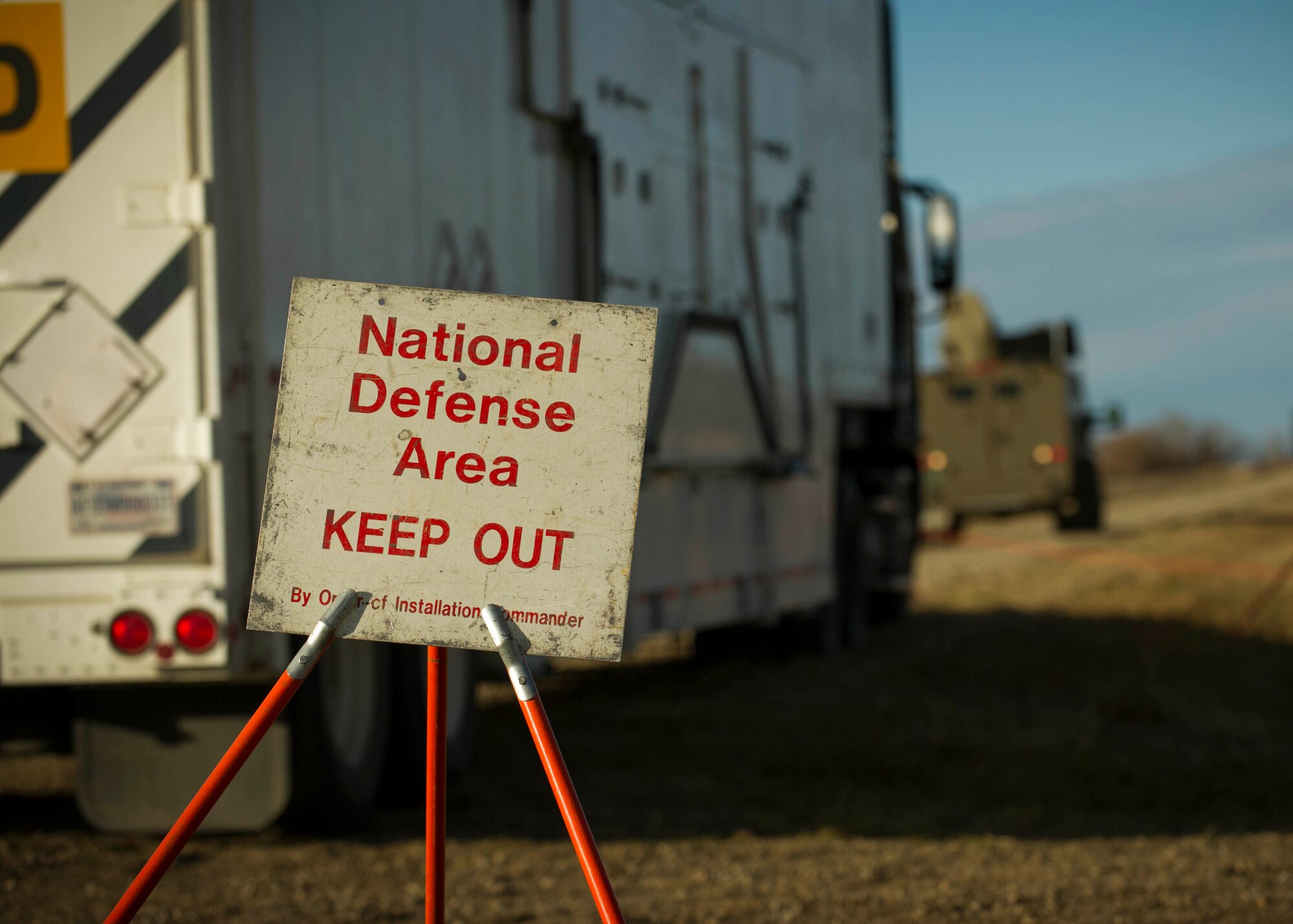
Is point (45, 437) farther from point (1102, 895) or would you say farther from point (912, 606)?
point (912, 606)

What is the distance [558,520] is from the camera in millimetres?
3318

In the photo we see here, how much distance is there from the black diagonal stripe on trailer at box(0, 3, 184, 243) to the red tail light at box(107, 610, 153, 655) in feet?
4.34

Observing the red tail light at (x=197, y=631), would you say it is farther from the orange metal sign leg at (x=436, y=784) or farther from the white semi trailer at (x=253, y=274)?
the orange metal sign leg at (x=436, y=784)

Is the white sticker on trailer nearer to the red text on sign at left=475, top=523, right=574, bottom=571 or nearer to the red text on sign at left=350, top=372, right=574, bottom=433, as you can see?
the red text on sign at left=350, top=372, right=574, bottom=433

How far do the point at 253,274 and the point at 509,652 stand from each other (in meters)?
2.61

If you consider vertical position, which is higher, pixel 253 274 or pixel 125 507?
pixel 253 274

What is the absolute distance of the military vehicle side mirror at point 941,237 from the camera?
12.0 m

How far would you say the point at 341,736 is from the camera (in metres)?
5.87

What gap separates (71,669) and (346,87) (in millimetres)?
2320

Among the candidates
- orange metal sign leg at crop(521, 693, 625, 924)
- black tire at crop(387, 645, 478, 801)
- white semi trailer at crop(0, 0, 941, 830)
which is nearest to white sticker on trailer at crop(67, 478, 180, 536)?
white semi trailer at crop(0, 0, 941, 830)

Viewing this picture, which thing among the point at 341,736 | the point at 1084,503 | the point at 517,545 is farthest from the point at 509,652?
the point at 1084,503

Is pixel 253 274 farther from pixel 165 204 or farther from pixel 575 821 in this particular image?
pixel 575 821

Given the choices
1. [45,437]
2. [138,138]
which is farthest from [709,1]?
[45,437]

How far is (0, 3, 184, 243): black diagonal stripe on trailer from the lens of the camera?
5227 mm
